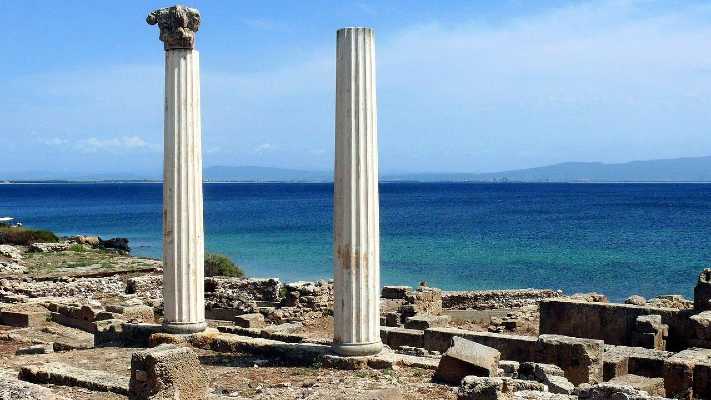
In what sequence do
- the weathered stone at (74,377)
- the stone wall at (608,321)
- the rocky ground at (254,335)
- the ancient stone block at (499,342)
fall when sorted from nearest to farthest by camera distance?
the rocky ground at (254,335) < the weathered stone at (74,377) < the ancient stone block at (499,342) < the stone wall at (608,321)

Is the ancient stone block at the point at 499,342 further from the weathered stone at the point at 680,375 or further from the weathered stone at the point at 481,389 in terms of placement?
the weathered stone at the point at 481,389

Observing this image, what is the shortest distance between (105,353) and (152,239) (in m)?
46.7

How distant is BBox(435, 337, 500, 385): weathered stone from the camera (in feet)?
28.7

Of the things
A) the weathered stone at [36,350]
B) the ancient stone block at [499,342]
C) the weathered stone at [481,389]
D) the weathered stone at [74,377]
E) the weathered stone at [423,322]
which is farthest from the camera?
the weathered stone at [423,322]

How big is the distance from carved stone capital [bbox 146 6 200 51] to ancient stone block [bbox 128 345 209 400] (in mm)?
4739

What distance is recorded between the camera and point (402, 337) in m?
14.0

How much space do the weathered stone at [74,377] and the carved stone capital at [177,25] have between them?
14.4ft

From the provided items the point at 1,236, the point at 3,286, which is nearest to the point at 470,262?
the point at 1,236

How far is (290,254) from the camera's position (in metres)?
46.2

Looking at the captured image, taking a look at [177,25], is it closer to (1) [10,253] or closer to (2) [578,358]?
(2) [578,358]

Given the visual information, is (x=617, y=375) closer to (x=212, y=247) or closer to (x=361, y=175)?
(x=361, y=175)

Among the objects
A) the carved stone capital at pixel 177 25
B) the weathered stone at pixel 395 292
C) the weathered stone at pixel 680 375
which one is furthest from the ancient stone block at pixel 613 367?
the weathered stone at pixel 395 292

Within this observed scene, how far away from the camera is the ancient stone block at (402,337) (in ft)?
45.1

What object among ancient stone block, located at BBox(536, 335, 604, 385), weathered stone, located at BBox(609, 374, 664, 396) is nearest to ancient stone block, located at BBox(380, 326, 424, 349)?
ancient stone block, located at BBox(536, 335, 604, 385)
